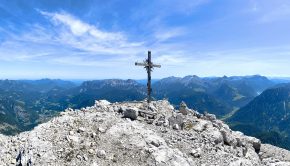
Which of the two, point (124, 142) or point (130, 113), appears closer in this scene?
point (124, 142)

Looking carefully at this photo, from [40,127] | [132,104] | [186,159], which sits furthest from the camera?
[132,104]

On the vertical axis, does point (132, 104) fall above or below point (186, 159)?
above

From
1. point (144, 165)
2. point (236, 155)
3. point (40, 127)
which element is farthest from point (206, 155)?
point (40, 127)

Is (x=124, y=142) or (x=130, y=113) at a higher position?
(x=130, y=113)

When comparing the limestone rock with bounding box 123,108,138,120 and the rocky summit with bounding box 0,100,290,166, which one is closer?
the rocky summit with bounding box 0,100,290,166

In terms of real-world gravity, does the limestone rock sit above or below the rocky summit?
above

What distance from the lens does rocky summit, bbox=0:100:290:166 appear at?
91.7 feet

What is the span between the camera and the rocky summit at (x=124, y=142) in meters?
28.0

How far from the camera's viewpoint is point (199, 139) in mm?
33562

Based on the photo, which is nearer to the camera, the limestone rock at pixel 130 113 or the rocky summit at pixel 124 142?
the rocky summit at pixel 124 142

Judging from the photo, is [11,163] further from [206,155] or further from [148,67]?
[148,67]

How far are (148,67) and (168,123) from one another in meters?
9.47

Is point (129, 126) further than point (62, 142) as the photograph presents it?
Yes

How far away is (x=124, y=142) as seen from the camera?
98.0 feet
